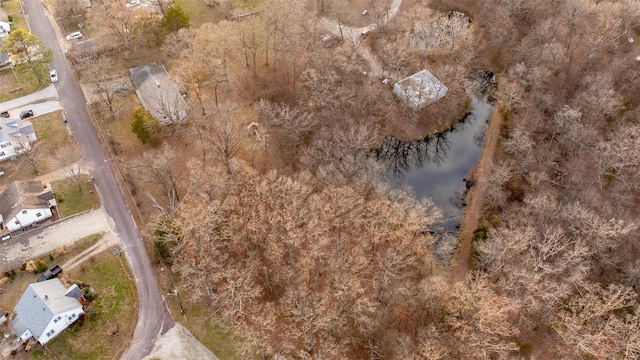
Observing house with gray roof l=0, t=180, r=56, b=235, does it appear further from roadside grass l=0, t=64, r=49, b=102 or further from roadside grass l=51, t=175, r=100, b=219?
roadside grass l=0, t=64, r=49, b=102

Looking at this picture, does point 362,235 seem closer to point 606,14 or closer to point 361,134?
point 361,134

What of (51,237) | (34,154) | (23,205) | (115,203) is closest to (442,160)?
(115,203)

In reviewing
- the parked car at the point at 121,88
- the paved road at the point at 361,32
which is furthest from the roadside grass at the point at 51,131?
the paved road at the point at 361,32

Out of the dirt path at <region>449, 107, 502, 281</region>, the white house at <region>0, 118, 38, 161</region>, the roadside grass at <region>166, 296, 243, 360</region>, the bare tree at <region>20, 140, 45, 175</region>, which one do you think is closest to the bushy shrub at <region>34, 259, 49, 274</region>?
the roadside grass at <region>166, 296, 243, 360</region>

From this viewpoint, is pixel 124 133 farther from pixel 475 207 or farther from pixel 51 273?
pixel 475 207

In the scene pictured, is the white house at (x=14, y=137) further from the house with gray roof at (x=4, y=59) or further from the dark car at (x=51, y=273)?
the dark car at (x=51, y=273)

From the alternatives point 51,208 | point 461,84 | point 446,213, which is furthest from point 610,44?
point 51,208
